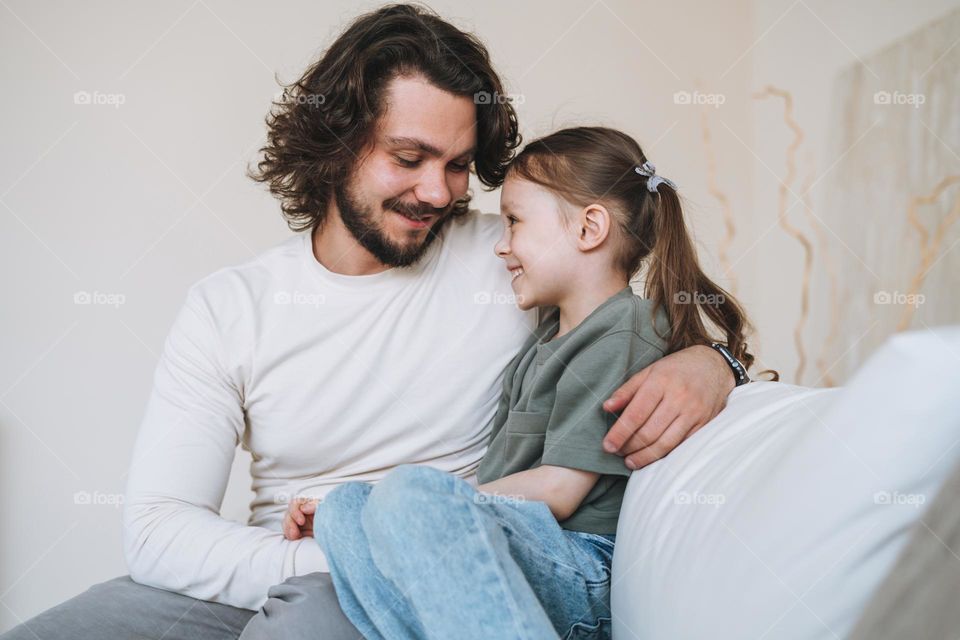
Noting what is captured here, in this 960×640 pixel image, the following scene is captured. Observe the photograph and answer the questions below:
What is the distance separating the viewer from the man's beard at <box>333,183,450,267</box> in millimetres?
1548

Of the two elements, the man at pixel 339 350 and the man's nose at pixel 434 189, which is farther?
the man's nose at pixel 434 189

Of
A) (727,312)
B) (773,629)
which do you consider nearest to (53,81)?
(727,312)

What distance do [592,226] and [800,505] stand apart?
76 centimetres

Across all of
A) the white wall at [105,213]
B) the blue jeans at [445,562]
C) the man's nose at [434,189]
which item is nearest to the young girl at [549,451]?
the blue jeans at [445,562]

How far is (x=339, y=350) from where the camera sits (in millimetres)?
1495

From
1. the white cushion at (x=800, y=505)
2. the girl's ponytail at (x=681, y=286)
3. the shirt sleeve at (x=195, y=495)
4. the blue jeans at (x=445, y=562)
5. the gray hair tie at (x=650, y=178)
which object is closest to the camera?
the white cushion at (x=800, y=505)

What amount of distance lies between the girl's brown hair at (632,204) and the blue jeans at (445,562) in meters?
0.52

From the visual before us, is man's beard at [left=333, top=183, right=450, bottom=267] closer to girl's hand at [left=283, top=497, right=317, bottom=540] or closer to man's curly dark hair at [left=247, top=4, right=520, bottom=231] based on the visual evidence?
man's curly dark hair at [left=247, top=4, right=520, bottom=231]

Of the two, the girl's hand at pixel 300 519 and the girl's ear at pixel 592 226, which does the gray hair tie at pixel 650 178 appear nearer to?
the girl's ear at pixel 592 226

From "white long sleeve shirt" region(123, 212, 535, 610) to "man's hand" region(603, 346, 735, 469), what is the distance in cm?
39

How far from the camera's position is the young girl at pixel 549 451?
89cm

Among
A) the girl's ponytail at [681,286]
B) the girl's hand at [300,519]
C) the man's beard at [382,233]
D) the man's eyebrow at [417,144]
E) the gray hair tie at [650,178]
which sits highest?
the man's eyebrow at [417,144]

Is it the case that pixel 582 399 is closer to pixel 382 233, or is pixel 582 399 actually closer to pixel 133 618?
pixel 382 233

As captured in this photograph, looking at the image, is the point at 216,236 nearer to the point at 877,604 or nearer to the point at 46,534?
the point at 46,534
